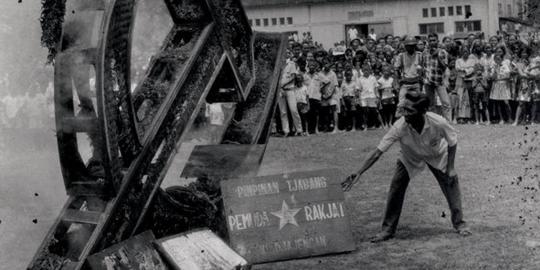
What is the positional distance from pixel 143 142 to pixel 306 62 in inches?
517

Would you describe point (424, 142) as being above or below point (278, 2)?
below

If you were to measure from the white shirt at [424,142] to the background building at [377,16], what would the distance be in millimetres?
24386

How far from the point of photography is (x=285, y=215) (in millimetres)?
6562

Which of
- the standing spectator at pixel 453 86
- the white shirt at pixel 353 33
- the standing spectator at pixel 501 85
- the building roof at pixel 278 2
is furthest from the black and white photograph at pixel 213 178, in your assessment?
the building roof at pixel 278 2

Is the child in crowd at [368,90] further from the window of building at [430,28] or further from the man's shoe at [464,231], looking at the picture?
the window of building at [430,28]

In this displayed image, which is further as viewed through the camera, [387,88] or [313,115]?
[313,115]

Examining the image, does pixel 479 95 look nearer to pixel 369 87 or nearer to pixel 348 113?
pixel 369 87

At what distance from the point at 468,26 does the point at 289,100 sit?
16.5 m

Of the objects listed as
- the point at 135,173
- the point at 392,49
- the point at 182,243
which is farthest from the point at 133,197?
the point at 392,49

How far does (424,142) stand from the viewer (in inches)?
277

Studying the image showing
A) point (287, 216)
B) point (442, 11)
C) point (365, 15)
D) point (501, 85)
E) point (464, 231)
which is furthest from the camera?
point (365, 15)

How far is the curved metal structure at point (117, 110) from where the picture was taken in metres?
4.93

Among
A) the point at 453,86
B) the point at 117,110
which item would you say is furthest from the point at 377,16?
the point at 117,110

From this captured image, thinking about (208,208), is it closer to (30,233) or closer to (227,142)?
(227,142)
